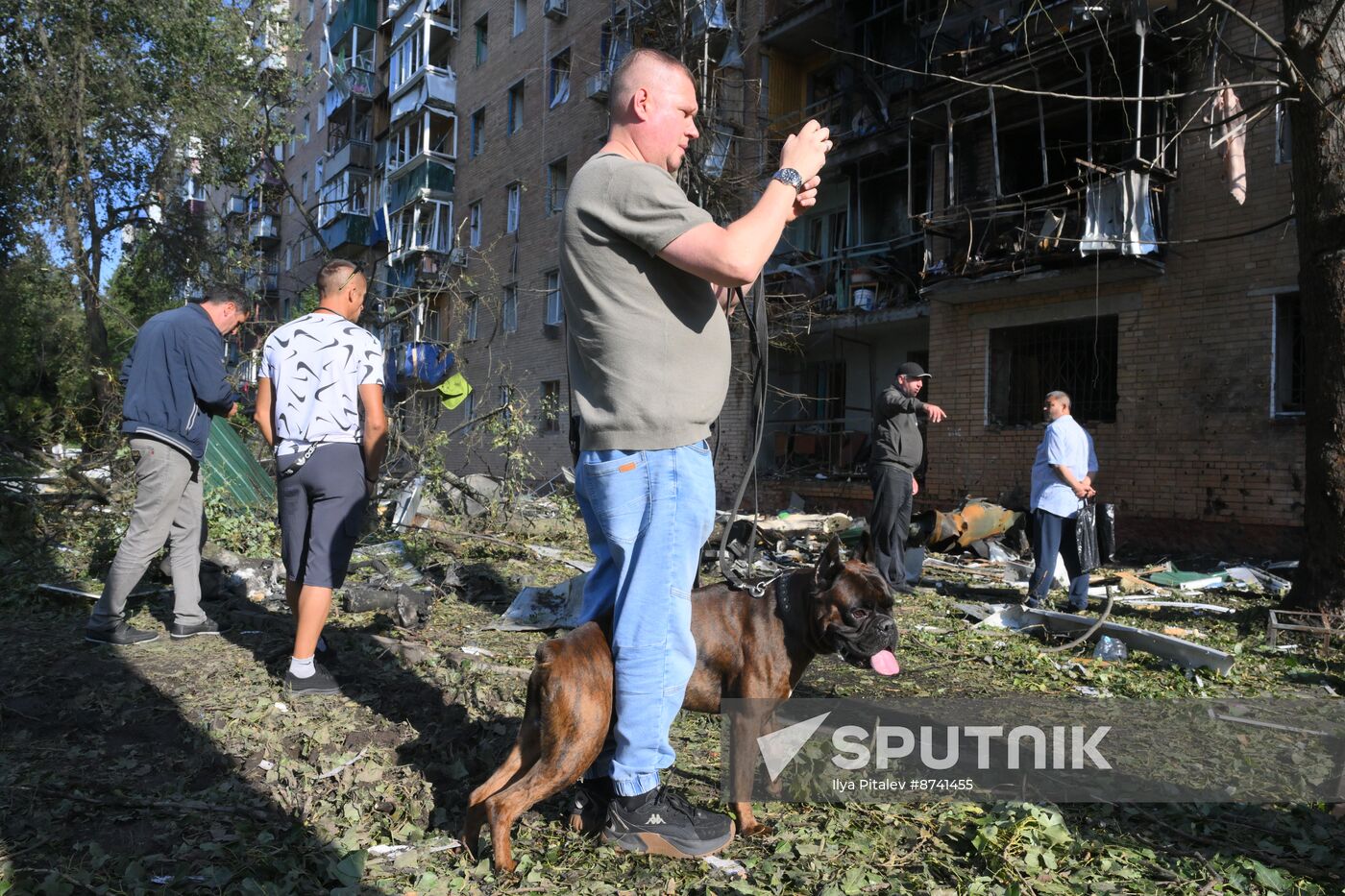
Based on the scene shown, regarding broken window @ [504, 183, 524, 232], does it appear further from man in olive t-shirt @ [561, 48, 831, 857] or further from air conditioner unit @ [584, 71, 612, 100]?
man in olive t-shirt @ [561, 48, 831, 857]

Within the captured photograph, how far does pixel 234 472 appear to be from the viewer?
9.09 metres

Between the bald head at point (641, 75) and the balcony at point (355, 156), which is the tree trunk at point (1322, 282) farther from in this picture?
the balcony at point (355, 156)

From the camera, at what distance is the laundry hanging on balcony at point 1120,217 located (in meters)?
11.3

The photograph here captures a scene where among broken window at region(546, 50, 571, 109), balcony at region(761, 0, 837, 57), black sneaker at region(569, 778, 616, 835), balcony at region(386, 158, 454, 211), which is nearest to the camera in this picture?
black sneaker at region(569, 778, 616, 835)

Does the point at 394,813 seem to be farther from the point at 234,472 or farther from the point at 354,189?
the point at 354,189

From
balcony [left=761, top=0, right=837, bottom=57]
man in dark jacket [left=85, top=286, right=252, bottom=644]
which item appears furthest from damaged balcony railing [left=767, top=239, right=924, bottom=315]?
man in dark jacket [left=85, top=286, right=252, bottom=644]

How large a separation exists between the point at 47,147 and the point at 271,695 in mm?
16311

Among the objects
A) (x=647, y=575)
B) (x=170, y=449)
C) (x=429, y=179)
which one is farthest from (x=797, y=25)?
(x=647, y=575)

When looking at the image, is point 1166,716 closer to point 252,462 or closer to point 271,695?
point 271,695

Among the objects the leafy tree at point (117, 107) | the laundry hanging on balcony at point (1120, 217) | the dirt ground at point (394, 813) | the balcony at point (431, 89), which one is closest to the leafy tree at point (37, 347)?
the leafy tree at point (117, 107)

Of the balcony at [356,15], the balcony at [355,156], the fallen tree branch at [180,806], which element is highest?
the balcony at [356,15]

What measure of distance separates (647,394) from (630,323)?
0.21 m

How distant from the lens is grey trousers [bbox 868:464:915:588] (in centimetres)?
A: 811

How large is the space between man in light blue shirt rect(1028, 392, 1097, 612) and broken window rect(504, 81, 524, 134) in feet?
75.0
